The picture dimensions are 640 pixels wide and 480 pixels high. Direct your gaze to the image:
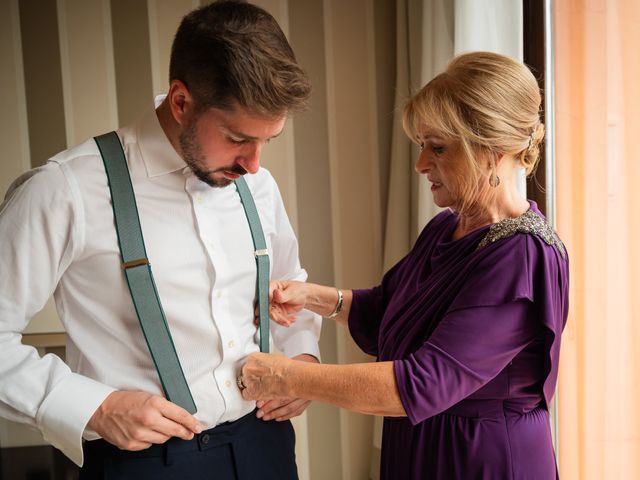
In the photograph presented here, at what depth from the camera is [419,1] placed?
266 cm

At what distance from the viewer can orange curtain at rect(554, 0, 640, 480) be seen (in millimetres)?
1698

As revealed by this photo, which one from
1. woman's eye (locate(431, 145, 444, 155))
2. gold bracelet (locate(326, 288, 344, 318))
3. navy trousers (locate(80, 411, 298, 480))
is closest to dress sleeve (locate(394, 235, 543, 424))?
woman's eye (locate(431, 145, 444, 155))

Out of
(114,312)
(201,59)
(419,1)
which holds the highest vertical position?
(419,1)

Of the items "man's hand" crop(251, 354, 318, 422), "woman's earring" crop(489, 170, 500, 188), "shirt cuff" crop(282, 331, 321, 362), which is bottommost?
"man's hand" crop(251, 354, 318, 422)

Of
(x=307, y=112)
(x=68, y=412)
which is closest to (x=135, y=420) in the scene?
(x=68, y=412)

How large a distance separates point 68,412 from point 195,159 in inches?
20.9

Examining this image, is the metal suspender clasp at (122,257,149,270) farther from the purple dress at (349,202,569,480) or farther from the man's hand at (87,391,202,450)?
the purple dress at (349,202,569,480)

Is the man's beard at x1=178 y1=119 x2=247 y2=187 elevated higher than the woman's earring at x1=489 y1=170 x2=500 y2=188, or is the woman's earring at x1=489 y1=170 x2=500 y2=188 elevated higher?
the man's beard at x1=178 y1=119 x2=247 y2=187

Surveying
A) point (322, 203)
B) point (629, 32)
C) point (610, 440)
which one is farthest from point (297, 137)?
point (610, 440)

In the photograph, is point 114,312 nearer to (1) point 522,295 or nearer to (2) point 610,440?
A: (1) point 522,295

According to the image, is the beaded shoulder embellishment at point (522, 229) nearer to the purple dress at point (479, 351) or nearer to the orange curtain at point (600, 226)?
the purple dress at point (479, 351)

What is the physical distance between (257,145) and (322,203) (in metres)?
1.70

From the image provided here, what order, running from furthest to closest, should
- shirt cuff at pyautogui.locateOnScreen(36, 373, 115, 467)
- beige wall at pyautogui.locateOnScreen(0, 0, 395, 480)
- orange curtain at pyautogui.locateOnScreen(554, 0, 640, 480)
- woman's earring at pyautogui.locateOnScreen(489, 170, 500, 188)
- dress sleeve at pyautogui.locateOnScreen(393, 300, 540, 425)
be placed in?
1. beige wall at pyautogui.locateOnScreen(0, 0, 395, 480)
2. orange curtain at pyautogui.locateOnScreen(554, 0, 640, 480)
3. woman's earring at pyautogui.locateOnScreen(489, 170, 500, 188)
4. dress sleeve at pyautogui.locateOnScreen(393, 300, 540, 425)
5. shirt cuff at pyautogui.locateOnScreen(36, 373, 115, 467)

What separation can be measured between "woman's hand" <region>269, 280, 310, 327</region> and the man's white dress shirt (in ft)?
0.45
